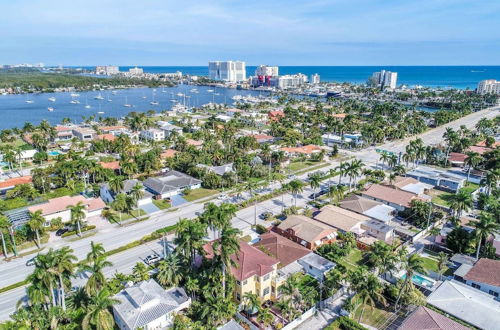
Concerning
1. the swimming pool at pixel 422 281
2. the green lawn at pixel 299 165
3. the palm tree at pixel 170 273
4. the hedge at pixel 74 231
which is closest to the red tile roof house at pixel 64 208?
the hedge at pixel 74 231

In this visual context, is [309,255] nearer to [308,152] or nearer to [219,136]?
[308,152]

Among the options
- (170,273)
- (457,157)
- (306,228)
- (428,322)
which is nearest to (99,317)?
(170,273)

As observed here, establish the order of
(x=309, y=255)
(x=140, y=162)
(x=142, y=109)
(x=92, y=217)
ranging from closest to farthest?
(x=309, y=255), (x=92, y=217), (x=140, y=162), (x=142, y=109)

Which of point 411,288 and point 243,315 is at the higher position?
point 411,288

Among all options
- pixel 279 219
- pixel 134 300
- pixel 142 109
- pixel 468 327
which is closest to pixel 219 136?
pixel 279 219

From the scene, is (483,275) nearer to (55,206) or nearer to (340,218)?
(340,218)

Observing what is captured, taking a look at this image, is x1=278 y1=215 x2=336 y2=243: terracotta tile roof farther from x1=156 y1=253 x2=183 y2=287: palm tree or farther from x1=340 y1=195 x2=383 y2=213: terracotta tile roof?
x1=156 y1=253 x2=183 y2=287: palm tree

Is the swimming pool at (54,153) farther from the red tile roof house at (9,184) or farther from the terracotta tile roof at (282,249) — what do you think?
the terracotta tile roof at (282,249)
